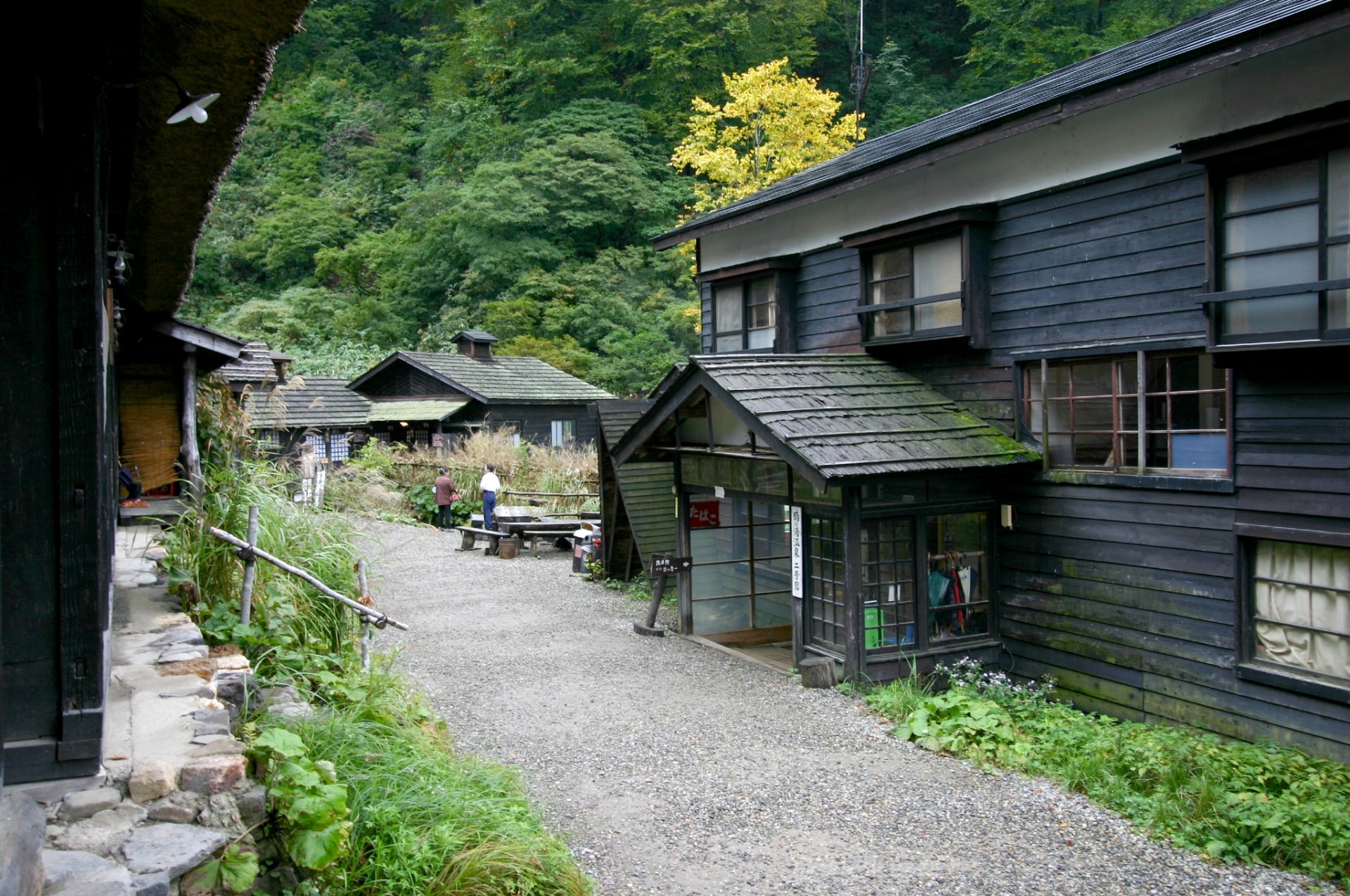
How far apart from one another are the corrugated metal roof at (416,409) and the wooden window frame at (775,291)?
52.7ft

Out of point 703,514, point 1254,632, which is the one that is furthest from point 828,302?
point 1254,632

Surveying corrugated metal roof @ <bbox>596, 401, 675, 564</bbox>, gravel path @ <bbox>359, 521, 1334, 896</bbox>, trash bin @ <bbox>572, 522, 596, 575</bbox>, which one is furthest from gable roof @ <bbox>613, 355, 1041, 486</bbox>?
trash bin @ <bbox>572, 522, 596, 575</bbox>

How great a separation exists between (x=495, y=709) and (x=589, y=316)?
27469 mm

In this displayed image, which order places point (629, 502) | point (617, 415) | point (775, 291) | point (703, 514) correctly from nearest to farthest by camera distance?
point (703, 514)
point (775, 291)
point (629, 502)
point (617, 415)

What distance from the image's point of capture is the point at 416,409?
96.0 feet

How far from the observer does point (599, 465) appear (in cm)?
1588

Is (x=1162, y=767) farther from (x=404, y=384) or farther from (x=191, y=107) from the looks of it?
(x=404, y=384)

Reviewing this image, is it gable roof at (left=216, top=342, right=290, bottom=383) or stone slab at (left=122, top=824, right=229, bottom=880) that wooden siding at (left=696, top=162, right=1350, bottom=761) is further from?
gable roof at (left=216, top=342, right=290, bottom=383)

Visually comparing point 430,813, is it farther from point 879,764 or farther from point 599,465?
point 599,465

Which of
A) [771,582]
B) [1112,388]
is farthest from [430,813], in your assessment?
[771,582]

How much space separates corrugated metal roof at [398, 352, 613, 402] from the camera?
1129 inches

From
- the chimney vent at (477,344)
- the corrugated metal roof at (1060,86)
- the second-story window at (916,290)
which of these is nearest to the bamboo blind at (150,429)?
the corrugated metal roof at (1060,86)

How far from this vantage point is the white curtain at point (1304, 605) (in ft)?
23.4

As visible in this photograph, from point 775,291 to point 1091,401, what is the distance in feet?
16.6
